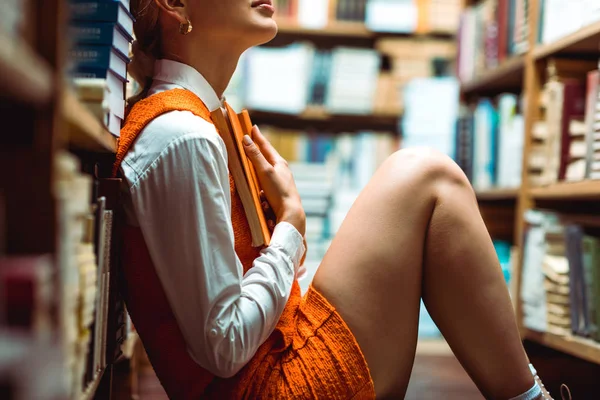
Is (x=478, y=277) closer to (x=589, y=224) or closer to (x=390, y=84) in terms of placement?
(x=589, y=224)

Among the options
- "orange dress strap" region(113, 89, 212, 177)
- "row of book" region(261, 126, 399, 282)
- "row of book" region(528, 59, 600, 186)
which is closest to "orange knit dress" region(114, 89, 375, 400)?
"orange dress strap" region(113, 89, 212, 177)

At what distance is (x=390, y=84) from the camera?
3086 mm

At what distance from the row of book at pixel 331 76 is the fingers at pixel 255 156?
182cm

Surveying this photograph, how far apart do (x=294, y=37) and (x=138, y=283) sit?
2.35 metres

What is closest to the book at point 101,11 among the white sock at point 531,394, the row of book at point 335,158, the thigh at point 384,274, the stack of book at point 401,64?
the thigh at point 384,274

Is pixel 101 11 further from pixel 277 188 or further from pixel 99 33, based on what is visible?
pixel 277 188

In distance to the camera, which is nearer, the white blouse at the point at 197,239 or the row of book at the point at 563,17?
the white blouse at the point at 197,239

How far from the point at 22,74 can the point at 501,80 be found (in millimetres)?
2410

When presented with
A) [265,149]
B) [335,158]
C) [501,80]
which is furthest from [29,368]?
[335,158]

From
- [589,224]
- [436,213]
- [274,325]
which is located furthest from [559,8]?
[274,325]

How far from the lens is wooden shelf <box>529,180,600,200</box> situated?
5.38ft

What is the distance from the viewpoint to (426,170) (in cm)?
117

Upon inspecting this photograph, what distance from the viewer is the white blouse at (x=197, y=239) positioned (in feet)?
3.11

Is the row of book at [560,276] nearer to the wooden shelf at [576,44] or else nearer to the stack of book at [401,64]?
the wooden shelf at [576,44]
